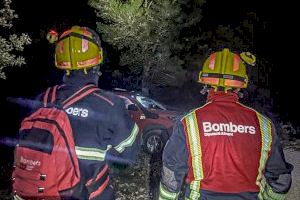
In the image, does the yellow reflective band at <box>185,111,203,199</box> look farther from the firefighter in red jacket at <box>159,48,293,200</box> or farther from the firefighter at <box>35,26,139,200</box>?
the firefighter at <box>35,26,139,200</box>

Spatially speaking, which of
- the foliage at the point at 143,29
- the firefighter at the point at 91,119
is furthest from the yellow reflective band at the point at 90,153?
the foliage at the point at 143,29

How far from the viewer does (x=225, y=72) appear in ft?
9.73

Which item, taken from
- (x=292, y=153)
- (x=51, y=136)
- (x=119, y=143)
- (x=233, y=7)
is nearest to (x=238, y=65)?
(x=119, y=143)

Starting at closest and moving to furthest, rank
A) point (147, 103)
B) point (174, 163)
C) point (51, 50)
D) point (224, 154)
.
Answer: point (224, 154)
point (174, 163)
point (147, 103)
point (51, 50)

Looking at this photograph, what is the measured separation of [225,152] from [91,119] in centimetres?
95

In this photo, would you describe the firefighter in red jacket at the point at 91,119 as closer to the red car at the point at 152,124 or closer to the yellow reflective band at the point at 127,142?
the yellow reflective band at the point at 127,142

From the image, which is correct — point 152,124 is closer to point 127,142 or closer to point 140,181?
point 140,181

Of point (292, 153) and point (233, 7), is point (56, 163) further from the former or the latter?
point (233, 7)

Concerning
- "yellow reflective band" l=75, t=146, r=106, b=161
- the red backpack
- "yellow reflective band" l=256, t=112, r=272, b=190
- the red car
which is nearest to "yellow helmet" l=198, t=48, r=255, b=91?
"yellow reflective band" l=256, t=112, r=272, b=190

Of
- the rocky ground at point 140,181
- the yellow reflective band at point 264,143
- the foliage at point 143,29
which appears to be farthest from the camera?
the foliage at point 143,29

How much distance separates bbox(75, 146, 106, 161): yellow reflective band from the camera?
2.71 meters

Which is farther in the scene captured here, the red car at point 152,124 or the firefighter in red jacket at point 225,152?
the red car at point 152,124

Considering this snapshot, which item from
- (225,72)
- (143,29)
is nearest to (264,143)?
(225,72)

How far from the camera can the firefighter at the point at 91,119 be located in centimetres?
275
